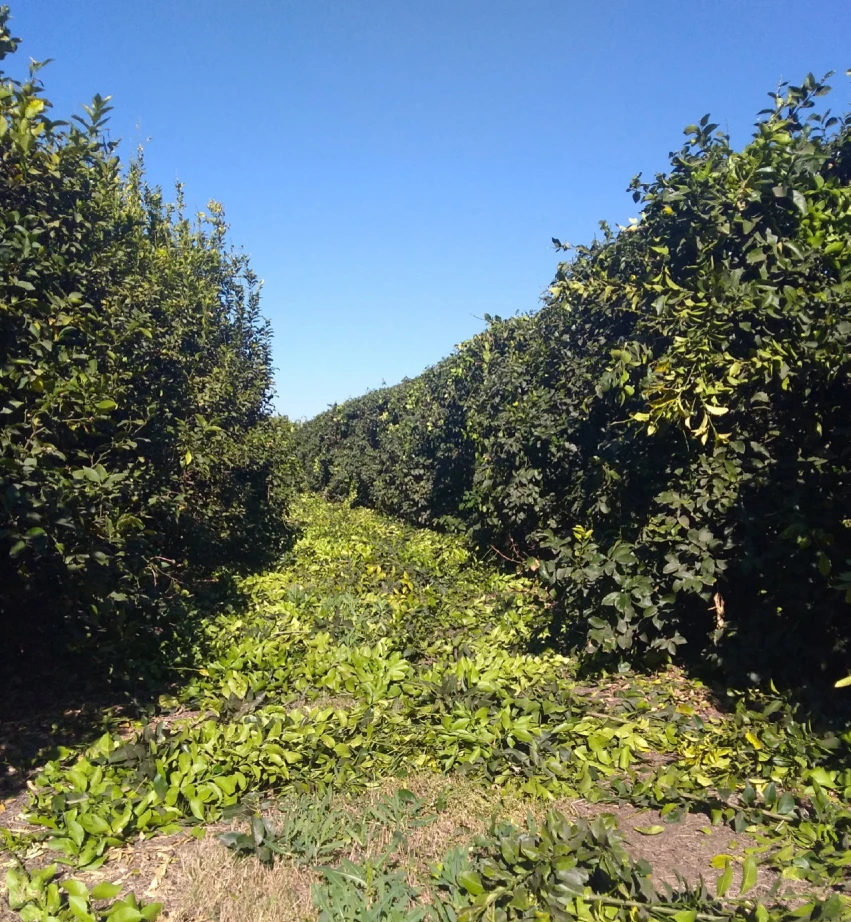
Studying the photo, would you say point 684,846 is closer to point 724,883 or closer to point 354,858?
point 724,883

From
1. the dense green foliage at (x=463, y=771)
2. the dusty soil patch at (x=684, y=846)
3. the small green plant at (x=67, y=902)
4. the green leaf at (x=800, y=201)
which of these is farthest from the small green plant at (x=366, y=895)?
the green leaf at (x=800, y=201)

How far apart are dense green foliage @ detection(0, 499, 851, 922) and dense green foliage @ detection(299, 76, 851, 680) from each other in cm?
50

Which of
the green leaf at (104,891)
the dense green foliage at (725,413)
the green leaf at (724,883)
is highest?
the dense green foliage at (725,413)

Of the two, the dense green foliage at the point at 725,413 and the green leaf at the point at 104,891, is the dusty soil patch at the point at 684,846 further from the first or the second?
the green leaf at the point at 104,891

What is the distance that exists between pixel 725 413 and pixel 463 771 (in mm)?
2504

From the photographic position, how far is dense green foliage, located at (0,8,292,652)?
3568 millimetres

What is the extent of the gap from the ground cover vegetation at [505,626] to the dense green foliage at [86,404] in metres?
0.03

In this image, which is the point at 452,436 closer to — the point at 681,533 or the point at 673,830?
the point at 681,533

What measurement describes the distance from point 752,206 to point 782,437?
152 cm

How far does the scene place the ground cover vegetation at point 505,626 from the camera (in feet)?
8.30

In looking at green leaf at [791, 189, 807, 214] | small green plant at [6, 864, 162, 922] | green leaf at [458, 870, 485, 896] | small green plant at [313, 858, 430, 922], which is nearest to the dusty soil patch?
green leaf at [458, 870, 485, 896]

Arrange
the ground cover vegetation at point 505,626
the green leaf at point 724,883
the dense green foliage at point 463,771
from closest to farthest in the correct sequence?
the green leaf at point 724,883 → the dense green foliage at point 463,771 → the ground cover vegetation at point 505,626

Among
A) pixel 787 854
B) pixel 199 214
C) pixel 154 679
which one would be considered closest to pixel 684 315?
pixel 787 854

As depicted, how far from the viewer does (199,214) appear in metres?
10.9
